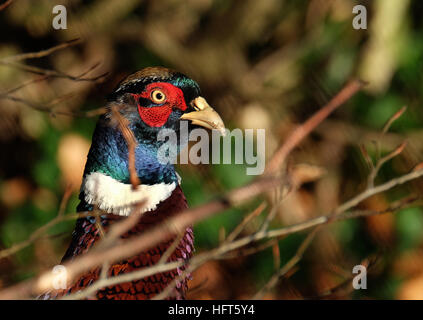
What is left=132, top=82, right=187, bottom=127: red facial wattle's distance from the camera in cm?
Answer: 140

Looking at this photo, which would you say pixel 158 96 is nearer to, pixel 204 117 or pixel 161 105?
pixel 161 105

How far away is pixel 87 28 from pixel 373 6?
1383mm

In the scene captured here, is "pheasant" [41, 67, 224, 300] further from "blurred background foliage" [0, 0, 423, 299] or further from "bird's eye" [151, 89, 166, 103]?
"blurred background foliage" [0, 0, 423, 299]

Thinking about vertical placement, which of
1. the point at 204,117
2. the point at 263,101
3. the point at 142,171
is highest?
the point at 263,101

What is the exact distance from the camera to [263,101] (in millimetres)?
3027

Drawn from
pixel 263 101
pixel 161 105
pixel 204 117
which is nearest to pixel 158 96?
pixel 161 105

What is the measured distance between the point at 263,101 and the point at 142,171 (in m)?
1.74

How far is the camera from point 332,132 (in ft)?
10.2

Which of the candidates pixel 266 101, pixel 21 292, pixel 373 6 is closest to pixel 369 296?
pixel 266 101

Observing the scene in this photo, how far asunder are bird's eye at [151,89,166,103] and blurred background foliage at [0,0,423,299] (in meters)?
1.23

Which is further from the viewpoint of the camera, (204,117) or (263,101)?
(263,101)

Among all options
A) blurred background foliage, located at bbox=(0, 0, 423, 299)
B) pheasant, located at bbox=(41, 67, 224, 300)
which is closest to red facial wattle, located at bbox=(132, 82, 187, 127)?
pheasant, located at bbox=(41, 67, 224, 300)

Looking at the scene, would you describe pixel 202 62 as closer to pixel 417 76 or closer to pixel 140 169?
pixel 417 76

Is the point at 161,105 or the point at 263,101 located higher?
the point at 263,101
